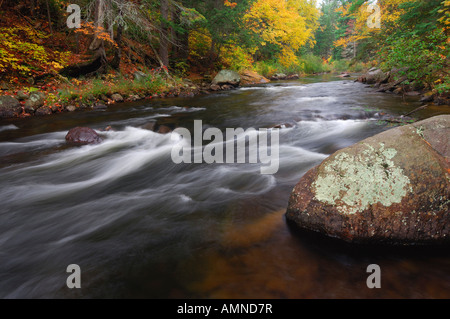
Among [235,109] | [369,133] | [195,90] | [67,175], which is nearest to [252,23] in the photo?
[195,90]

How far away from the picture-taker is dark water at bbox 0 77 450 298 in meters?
1.98

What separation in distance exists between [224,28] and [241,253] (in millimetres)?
15477

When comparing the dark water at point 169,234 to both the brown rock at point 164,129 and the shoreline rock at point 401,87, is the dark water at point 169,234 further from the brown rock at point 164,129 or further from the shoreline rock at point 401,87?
the shoreline rock at point 401,87

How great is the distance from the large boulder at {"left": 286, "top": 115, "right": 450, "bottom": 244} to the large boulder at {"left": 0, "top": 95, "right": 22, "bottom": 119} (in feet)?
30.9

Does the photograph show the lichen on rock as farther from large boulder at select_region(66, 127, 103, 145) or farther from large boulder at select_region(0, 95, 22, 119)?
large boulder at select_region(0, 95, 22, 119)

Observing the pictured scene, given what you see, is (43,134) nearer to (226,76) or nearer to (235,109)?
(235,109)

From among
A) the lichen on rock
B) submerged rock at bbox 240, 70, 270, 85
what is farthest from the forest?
the lichen on rock

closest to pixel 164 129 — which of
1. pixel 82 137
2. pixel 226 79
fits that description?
pixel 82 137

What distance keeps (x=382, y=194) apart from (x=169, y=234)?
81.9 inches

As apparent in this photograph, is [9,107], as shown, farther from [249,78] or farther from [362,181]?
[249,78]

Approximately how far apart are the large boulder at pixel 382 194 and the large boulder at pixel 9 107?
371 inches

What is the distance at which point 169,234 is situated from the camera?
2754 mm

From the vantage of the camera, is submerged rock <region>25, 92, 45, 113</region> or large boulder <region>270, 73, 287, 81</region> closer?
submerged rock <region>25, 92, 45, 113</region>

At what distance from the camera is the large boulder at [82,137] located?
610 cm
